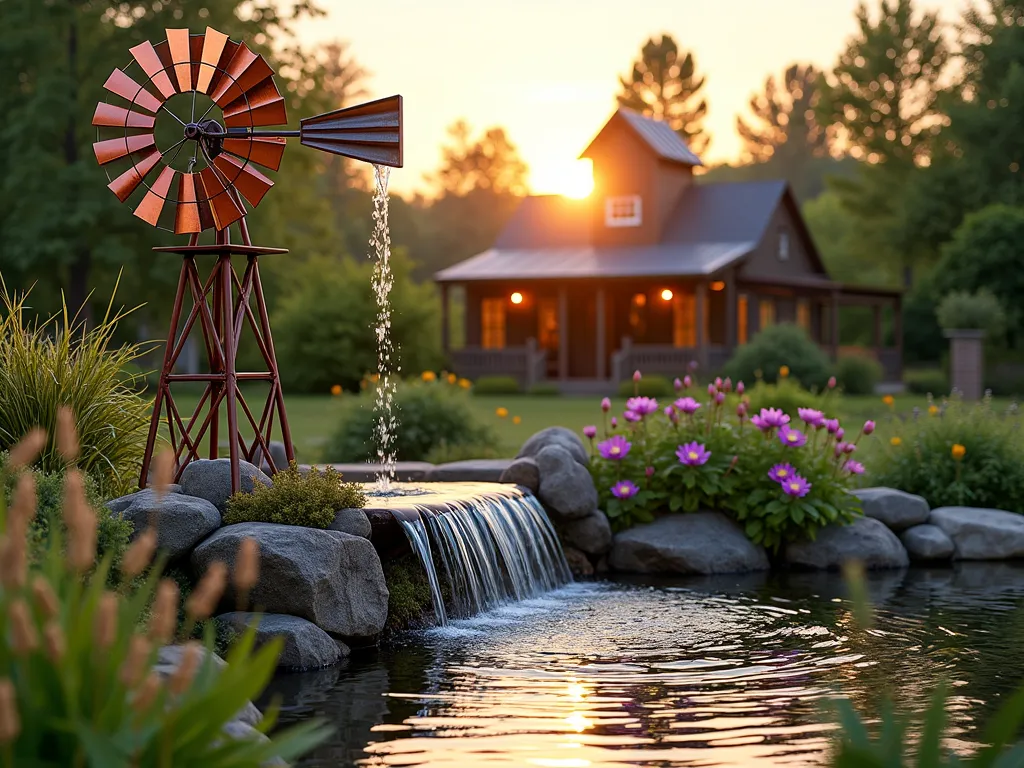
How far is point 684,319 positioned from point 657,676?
28.9m

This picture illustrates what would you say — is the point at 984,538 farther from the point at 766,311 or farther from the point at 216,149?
the point at 766,311

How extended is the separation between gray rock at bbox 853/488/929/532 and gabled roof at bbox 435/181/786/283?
2107cm

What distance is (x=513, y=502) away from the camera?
10.1m

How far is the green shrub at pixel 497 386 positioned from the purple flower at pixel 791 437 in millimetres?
21605

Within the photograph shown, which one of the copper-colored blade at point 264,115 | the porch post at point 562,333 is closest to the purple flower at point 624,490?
the copper-colored blade at point 264,115

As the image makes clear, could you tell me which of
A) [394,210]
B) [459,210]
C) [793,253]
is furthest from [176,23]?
[459,210]

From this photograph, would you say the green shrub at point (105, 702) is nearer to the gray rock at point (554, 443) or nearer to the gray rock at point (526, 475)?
the gray rock at point (526, 475)

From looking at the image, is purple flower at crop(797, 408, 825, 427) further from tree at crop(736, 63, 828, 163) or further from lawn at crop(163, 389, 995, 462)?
tree at crop(736, 63, 828, 163)

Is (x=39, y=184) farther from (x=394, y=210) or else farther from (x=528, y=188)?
(x=528, y=188)

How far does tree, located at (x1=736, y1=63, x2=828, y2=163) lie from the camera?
75188mm

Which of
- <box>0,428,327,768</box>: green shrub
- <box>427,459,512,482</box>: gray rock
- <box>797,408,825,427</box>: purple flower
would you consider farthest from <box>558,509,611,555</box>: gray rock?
<box>0,428,327,768</box>: green shrub

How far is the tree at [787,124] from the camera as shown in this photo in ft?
247

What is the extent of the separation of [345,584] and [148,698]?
15.7ft

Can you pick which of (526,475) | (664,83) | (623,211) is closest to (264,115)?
(526,475)
